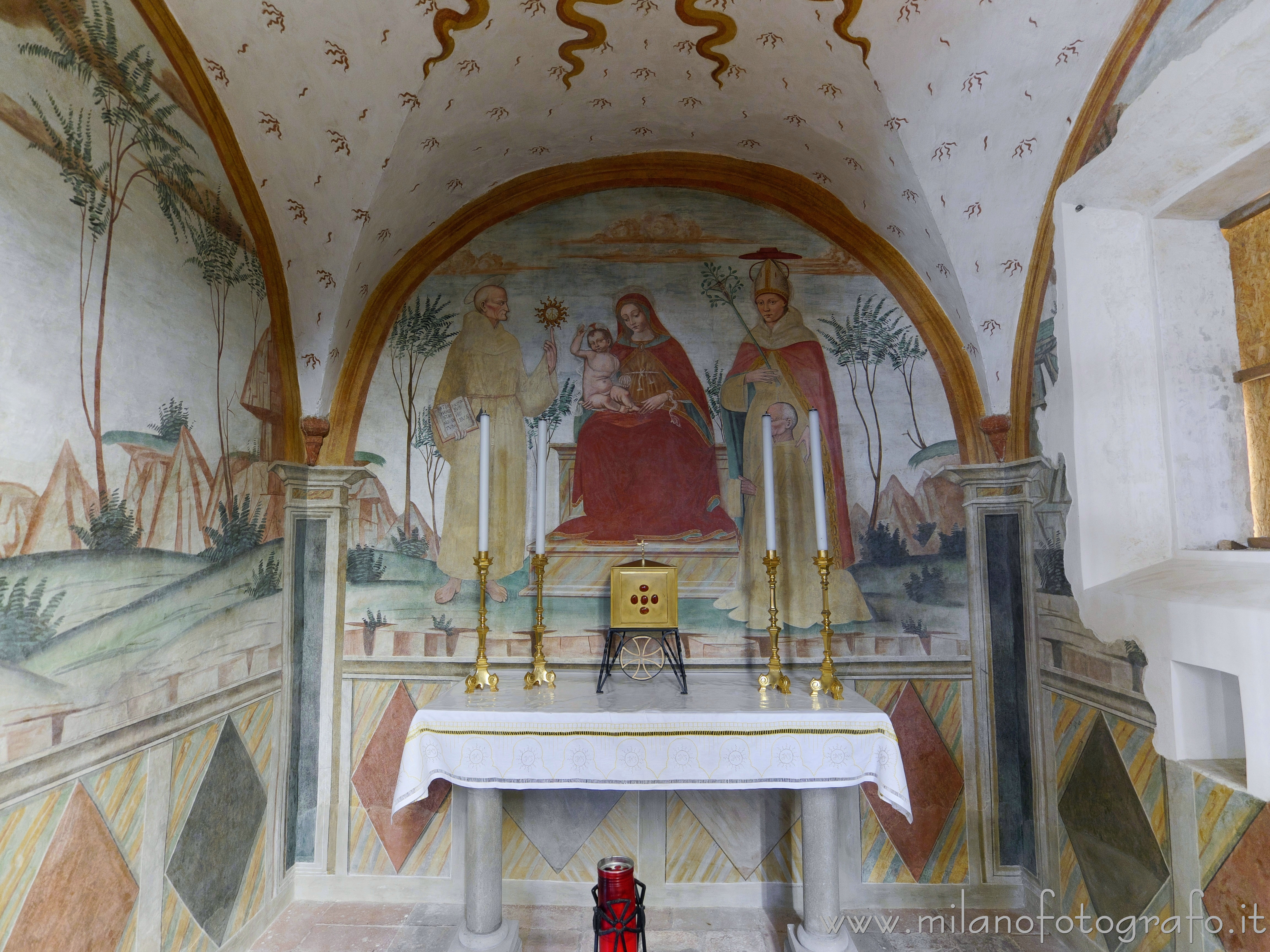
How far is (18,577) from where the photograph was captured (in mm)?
2332

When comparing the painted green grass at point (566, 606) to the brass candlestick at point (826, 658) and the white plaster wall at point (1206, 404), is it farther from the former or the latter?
the white plaster wall at point (1206, 404)

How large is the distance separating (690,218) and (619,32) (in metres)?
1.33

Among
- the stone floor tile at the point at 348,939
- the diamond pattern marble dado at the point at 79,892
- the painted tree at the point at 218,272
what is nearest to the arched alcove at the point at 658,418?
the painted tree at the point at 218,272

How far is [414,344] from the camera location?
462 centimetres

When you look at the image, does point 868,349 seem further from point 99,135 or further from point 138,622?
point 138,622

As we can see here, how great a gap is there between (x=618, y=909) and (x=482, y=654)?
1.45 m

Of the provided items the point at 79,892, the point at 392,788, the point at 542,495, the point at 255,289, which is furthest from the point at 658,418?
the point at 79,892

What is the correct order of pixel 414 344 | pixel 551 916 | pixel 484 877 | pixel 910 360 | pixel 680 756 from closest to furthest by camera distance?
1. pixel 680 756
2. pixel 484 877
3. pixel 551 916
4. pixel 910 360
5. pixel 414 344

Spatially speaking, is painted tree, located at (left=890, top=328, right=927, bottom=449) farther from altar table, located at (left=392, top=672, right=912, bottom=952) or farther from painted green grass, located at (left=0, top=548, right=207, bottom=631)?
painted green grass, located at (left=0, top=548, right=207, bottom=631)

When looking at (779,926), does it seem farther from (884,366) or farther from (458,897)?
(884,366)

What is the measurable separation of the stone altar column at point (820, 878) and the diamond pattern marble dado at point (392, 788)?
2.03 m

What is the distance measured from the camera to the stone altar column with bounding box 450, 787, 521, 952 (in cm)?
342

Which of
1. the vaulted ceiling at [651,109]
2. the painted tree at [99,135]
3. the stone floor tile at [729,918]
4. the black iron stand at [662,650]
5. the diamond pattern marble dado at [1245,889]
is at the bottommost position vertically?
the stone floor tile at [729,918]

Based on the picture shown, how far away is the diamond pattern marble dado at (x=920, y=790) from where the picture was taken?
13.7 ft
